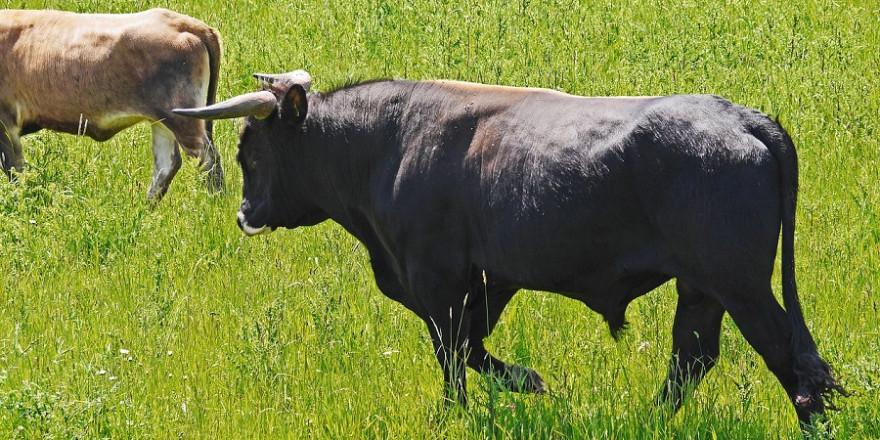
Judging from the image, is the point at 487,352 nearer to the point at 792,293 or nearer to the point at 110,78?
the point at 792,293

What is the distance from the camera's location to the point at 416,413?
18.4 ft

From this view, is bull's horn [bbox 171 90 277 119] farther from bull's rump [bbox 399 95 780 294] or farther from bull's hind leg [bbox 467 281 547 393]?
bull's hind leg [bbox 467 281 547 393]

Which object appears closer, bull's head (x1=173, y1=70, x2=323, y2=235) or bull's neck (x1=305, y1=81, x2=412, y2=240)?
bull's neck (x1=305, y1=81, x2=412, y2=240)

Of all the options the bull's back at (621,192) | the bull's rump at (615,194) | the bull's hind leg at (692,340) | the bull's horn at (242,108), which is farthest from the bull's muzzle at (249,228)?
the bull's hind leg at (692,340)

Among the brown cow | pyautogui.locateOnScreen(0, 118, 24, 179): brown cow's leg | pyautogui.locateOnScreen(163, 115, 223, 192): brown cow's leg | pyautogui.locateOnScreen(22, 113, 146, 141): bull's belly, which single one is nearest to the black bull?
pyautogui.locateOnScreen(163, 115, 223, 192): brown cow's leg

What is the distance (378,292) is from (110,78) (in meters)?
3.62

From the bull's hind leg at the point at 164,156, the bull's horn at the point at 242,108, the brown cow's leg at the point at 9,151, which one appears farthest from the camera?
the brown cow's leg at the point at 9,151

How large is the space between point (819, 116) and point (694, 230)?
16.2 feet

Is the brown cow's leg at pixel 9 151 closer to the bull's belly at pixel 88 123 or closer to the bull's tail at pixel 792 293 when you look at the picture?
the bull's belly at pixel 88 123

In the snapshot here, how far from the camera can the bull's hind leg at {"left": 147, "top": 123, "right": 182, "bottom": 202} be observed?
9.83 m

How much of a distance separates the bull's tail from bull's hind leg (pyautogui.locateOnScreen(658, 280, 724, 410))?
52cm

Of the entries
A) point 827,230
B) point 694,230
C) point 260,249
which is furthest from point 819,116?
point 694,230

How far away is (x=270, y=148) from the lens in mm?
6613

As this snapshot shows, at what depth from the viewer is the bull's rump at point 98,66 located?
31.9ft
